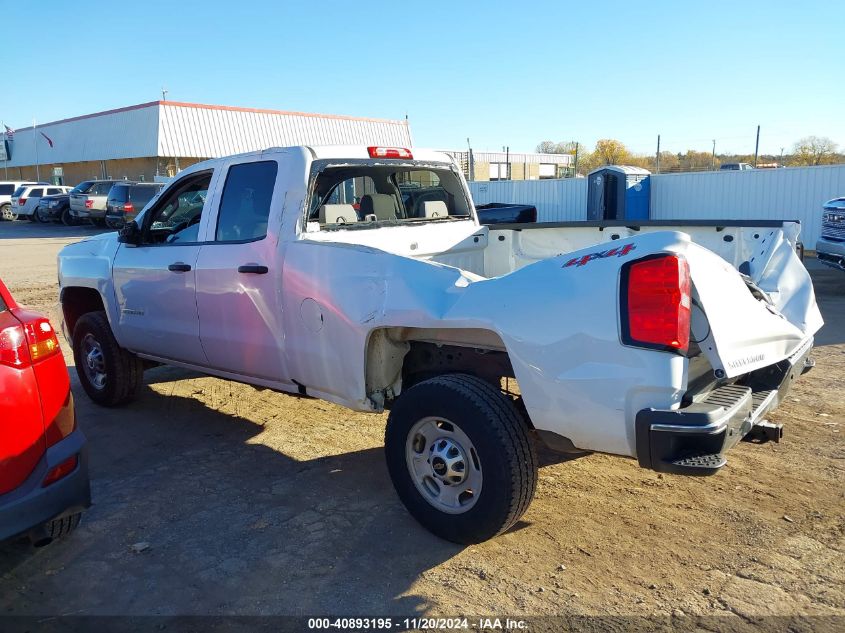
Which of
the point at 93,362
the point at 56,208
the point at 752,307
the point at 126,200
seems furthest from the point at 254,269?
the point at 56,208

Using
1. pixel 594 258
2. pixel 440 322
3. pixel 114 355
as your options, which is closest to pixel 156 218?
pixel 114 355

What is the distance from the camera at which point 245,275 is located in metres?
4.58

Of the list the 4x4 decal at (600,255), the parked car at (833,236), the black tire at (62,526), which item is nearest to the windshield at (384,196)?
the 4x4 decal at (600,255)

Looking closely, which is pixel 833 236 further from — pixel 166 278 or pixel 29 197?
pixel 29 197

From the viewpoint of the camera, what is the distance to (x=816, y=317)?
4227 mm

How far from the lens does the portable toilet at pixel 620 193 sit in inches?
746

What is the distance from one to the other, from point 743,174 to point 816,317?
15.3 meters

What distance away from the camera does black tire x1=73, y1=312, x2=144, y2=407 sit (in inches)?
234

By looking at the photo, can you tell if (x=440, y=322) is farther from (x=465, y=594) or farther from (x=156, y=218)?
(x=156, y=218)

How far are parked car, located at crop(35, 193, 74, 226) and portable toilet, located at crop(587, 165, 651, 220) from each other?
23.9 m

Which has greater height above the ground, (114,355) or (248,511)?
(114,355)

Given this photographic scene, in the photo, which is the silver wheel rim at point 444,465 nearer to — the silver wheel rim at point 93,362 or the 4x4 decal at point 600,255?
the 4x4 decal at point 600,255

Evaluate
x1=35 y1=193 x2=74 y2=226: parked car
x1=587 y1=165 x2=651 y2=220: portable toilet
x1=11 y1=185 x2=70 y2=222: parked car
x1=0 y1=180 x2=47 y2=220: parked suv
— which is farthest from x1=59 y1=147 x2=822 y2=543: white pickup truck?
x1=0 y1=180 x2=47 y2=220: parked suv

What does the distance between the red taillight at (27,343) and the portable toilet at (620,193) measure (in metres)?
17.2
